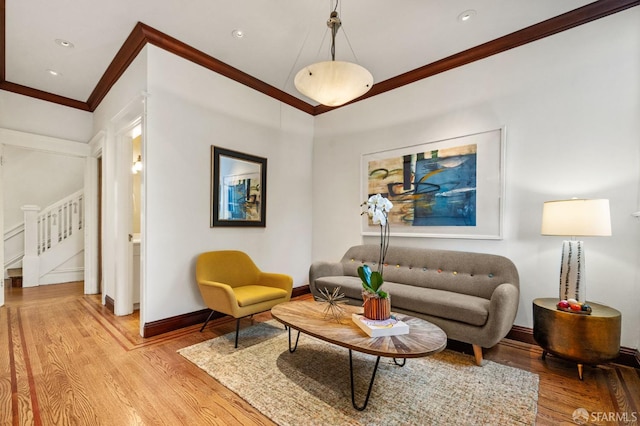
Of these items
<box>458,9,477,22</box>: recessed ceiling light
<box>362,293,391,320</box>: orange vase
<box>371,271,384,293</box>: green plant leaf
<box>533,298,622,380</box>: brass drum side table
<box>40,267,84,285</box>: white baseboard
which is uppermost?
<box>458,9,477,22</box>: recessed ceiling light

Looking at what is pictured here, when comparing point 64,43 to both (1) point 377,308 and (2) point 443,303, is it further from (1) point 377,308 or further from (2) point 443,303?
(2) point 443,303

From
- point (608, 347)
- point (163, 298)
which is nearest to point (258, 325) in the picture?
point (163, 298)

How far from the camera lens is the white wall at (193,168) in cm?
290

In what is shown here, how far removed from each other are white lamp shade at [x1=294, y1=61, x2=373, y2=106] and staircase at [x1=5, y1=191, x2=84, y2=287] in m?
5.76

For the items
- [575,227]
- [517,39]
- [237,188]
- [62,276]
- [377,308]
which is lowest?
[62,276]

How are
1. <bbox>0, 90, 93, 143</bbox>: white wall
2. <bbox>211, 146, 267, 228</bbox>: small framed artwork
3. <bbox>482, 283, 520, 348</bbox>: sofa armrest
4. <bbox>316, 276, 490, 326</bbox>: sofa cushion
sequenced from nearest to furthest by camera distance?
<bbox>482, 283, 520, 348</bbox>: sofa armrest → <bbox>316, 276, 490, 326</bbox>: sofa cushion → <bbox>211, 146, 267, 228</bbox>: small framed artwork → <bbox>0, 90, 93, 143</bbox>: white wall

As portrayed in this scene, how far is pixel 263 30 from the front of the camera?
2.87m

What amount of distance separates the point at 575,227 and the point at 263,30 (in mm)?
3229

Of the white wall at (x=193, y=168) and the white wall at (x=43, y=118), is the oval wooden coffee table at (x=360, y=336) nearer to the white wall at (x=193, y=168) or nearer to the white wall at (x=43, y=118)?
the white wall at (x=193, y=168)

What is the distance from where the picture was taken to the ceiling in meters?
2.52

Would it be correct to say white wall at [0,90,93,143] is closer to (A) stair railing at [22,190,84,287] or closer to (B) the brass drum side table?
(A) stair railing at [22,190,84,287]

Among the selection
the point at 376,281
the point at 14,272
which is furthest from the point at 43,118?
the point at 376,281

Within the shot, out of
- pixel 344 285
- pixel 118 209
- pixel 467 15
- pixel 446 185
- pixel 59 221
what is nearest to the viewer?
pixel 467 15

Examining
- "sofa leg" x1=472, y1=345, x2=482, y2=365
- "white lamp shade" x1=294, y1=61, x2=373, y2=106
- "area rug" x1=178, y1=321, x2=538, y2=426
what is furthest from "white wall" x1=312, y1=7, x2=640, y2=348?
"white lamp shade" x1=294, y1=61, x2=373, y2=106
